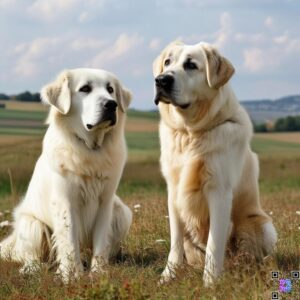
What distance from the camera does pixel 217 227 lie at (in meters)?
5.69

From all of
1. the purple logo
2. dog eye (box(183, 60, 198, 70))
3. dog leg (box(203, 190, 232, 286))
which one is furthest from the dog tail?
the purple logo

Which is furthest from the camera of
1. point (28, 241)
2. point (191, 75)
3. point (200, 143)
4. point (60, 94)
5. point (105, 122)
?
point (28, 241)

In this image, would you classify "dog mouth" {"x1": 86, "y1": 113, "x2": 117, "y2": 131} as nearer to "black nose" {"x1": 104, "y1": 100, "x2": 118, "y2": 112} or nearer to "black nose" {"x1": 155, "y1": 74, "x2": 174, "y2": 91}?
"black nose" {"x1": 104, "y1": 100, "x2": 118, "y2": 112}

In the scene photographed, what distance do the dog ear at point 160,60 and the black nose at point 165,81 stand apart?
0.38 metres

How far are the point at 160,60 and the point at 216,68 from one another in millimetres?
554

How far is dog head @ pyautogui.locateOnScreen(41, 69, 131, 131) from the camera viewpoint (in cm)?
612

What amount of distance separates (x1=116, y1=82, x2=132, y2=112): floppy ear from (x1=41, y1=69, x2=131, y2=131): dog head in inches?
1.9

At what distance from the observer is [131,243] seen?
23.9 ft

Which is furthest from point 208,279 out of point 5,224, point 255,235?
point 5,224

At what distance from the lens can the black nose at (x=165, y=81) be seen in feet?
18.1

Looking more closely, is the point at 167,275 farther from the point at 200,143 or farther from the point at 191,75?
the point at 191,75

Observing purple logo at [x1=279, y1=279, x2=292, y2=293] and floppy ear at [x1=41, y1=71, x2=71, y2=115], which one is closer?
purple logo at [x1=279, y1=279, x2=292, y2=293]

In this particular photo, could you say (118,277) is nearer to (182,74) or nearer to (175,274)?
(175,274)

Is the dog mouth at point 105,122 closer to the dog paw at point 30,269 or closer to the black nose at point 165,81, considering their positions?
the black nose at point 165,81
